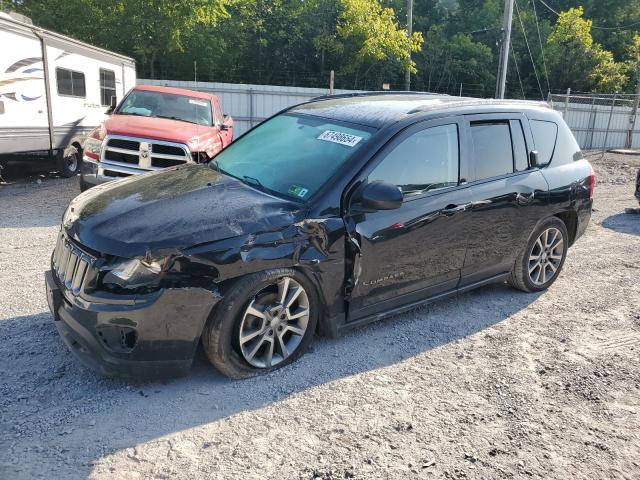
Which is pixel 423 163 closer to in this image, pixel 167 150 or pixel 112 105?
pixel 167 150

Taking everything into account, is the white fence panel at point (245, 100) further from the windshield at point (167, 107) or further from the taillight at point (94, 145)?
the taillight at point (94, 145)

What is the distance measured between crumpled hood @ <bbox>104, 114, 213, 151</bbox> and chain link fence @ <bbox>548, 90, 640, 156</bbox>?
1812 centimetres

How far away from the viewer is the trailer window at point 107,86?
1255 centimetres

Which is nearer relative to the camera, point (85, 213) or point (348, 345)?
point (85, 213)

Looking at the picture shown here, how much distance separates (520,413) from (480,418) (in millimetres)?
277

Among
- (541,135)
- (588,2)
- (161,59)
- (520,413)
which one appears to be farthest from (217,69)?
(588,2)

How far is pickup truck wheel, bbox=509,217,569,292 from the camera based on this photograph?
201 inches

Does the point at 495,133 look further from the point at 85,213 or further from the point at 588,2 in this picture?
the point at 588,2

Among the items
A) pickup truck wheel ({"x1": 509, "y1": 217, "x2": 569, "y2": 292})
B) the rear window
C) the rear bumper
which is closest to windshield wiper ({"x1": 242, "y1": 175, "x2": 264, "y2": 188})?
pickup truck wheel ({"x1": 509, "y1": 217, "x2": 569, "y2": 292})

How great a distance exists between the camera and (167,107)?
9102mm

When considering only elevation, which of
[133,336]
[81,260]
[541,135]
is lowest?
[133,336]

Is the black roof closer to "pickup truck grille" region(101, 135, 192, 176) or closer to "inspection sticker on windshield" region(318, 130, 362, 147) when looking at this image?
"inspection sticker on windshield" region(318, 130, 362, 147)

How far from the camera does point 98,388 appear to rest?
331 cm

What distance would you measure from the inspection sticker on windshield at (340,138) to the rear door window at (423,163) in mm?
263
